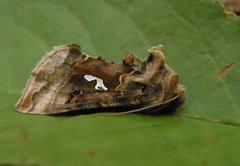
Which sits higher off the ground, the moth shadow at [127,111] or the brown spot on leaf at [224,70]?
the brown spot on leaf at [224,70]

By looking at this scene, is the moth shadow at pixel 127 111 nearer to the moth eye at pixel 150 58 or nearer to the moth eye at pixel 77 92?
the moth eye at pixel 77 92

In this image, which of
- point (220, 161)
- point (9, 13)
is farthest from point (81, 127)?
point (9, 13)

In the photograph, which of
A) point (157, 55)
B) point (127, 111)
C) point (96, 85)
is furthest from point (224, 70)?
point (96, 85)

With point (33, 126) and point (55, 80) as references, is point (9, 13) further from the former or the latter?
point (33, 126)

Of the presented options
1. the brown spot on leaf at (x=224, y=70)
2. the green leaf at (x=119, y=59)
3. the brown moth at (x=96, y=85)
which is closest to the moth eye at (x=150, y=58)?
the brown moth at (x=96, y=85)

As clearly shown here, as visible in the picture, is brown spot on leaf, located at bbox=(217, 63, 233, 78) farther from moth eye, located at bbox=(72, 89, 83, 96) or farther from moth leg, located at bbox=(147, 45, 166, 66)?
moth eye, located at bbox=(72, 89, 83, 96)

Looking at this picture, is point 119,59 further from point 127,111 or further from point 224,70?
point 224,70
